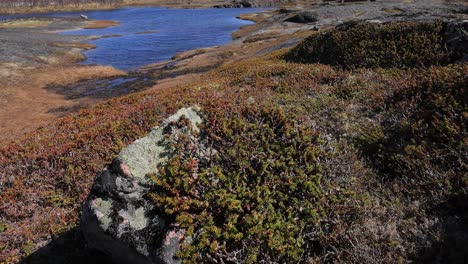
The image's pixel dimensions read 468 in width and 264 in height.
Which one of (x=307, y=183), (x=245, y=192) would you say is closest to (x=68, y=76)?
(x=245, y=192)

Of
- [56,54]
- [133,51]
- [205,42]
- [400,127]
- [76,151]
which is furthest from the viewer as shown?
[205,42]

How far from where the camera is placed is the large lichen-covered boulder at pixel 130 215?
523cm

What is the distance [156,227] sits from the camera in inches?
213

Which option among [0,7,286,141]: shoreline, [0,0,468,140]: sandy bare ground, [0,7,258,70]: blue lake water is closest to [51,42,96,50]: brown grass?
[0,0,468,140]: sandy bare ground

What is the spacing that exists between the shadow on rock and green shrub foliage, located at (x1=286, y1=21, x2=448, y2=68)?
12589 mm

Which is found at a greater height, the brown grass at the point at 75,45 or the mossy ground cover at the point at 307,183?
the brown grass at the point at 75,45

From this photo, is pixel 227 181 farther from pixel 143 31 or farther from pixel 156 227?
pixel 143 31

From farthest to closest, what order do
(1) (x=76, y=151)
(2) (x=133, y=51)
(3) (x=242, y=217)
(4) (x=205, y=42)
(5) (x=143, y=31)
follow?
1. (5) (x=143, y=31)
2. (4) (x=205, y=42)
3. (2) (x=133, y=51)
4. (1) (x=76, y=151)
5. (3) (x=242, y=217)

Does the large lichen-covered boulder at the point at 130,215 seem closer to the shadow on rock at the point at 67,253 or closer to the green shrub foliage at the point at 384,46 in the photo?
the shadow on rock at the point at 67,253

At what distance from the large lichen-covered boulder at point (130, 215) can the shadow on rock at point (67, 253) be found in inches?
32.4

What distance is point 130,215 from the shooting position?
5602 millimetres

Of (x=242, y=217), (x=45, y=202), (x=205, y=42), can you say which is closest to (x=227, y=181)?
(x=242, y=217)

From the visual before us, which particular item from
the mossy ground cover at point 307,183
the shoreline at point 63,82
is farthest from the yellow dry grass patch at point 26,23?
the mossy ground cover at point 307,183

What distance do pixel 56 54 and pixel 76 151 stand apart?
53.1 meters
